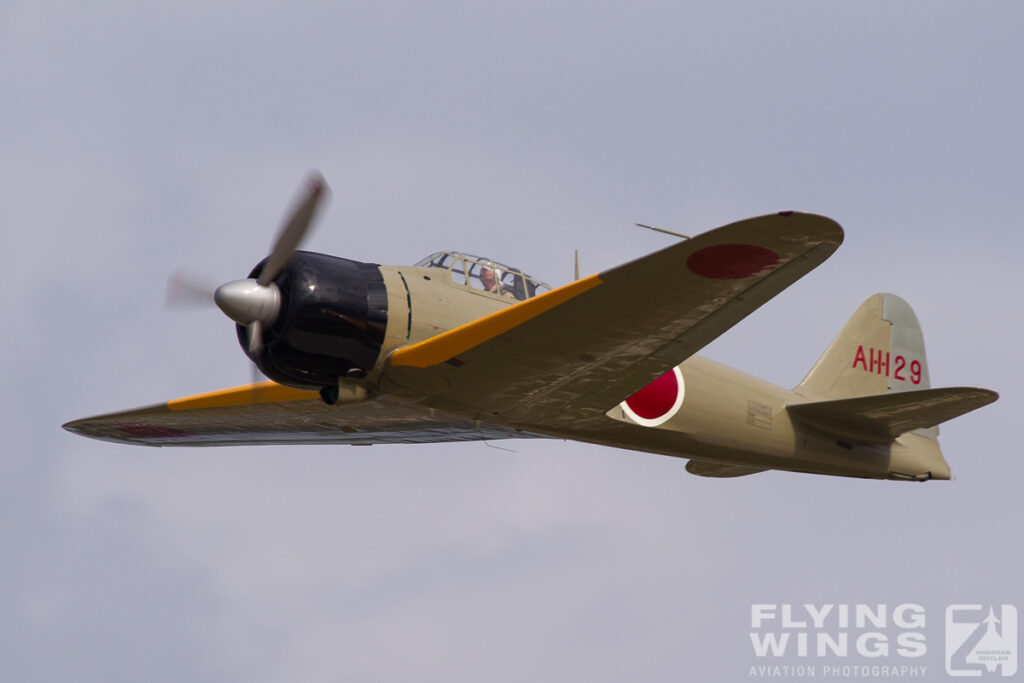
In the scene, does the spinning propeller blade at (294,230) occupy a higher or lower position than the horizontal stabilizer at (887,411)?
higher

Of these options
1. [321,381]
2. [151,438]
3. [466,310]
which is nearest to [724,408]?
[466,310]

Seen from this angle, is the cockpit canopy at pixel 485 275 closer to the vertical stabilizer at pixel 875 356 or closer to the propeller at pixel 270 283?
the propeller at pixel 270 283

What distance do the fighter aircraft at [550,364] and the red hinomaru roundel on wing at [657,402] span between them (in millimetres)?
19

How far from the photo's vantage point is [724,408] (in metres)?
15.9

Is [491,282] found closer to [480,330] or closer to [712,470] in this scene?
[480,330]

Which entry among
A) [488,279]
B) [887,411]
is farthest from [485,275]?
[887,411]

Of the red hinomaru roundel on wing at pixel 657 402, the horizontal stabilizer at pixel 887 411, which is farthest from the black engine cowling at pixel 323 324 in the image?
the horizontal stabilizer at pixel 887 411

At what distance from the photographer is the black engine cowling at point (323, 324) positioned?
13.1 metres

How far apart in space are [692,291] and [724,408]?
13.0ft

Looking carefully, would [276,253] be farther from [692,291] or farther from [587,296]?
[692,291]

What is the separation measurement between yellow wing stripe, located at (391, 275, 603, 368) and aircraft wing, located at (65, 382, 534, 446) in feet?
3.18

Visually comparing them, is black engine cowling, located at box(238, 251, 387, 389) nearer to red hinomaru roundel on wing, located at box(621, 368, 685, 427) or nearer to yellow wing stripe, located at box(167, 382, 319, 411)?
yellow wing stripe, located at box(167, 382, 319, 411)

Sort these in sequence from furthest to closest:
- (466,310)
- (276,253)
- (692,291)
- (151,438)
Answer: (151,438)
(466,310)
(276,253)
(692,291)

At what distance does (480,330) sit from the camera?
42.2 feet
